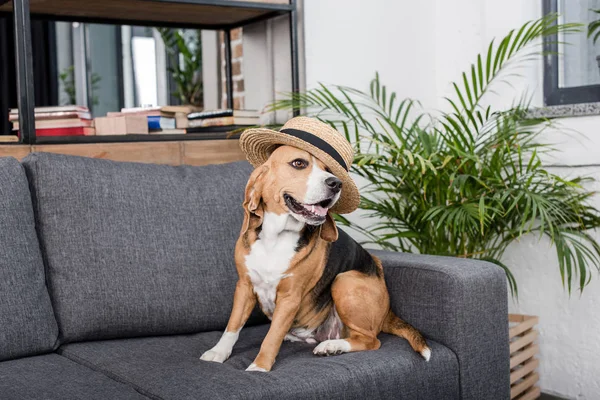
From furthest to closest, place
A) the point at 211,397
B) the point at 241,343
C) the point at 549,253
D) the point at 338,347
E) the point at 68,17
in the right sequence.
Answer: the point at 68,17
the point at 549,253
the point at 241,343
the point at 338,347
the point at 211,397

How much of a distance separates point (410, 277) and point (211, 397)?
810mm

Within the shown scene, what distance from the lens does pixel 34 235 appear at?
211cm

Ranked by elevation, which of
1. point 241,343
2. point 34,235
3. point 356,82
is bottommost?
point 241,343

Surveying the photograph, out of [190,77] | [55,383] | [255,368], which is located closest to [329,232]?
[255,368]

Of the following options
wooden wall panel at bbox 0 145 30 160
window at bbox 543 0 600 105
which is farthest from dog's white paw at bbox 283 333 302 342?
window at bbox 543 0 600 105

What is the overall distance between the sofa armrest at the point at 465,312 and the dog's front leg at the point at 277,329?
1.31 ft

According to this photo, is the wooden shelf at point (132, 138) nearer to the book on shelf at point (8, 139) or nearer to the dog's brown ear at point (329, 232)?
the book on shelf at point (8, 139)

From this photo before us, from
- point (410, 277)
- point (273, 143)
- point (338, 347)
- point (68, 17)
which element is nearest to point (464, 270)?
point (410, 277)

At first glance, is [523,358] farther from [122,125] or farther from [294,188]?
[122,125]

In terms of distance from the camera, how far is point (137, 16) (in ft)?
10.9

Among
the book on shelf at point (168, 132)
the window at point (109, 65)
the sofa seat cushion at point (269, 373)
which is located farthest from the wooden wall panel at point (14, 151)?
the window at point (109, 65)

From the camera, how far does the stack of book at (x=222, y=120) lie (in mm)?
3162

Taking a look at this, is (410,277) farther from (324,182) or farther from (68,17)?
(68,17)

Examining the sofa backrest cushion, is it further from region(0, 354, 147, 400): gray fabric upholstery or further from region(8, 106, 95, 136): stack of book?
region(8, 106, 95, 136): stack of book
